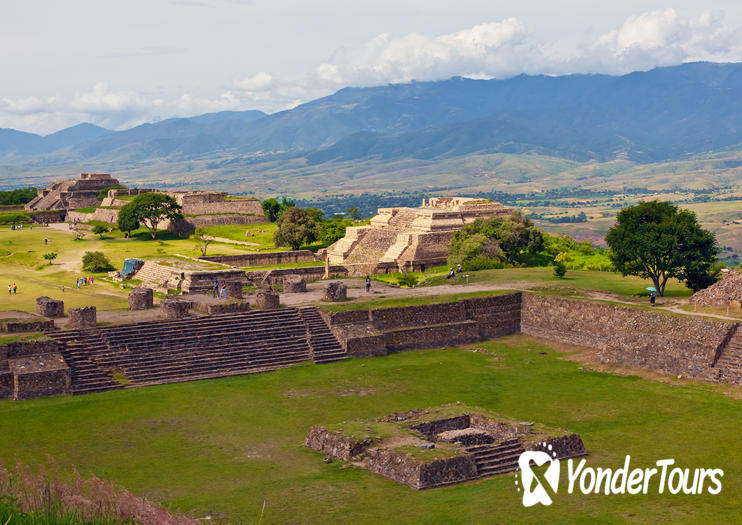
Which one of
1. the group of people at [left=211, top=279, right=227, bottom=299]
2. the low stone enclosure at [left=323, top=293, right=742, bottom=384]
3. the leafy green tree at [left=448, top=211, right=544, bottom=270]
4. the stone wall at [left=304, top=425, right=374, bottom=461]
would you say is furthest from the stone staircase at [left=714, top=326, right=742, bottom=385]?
the leafy green tree at [left=448, top=211, right=544, bottom=270]

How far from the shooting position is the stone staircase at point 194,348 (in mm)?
38656

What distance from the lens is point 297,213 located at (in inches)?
3024

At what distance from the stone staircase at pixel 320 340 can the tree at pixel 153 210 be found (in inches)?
1643

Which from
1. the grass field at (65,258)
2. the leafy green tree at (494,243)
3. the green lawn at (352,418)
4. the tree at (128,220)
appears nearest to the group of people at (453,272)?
the leafy green tree at (494,243)

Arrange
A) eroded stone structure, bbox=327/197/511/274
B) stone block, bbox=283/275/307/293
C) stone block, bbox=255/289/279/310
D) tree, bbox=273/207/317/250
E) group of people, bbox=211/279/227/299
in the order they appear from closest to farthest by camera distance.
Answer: stone block, bbox=255/289/279/310 < group of people, bbox=211/279/227/299 < stone block, bbox=283/275/307/293 < eroded stone structure, bbox=327/197/511/274 < tree, bbox=273/207/317/250

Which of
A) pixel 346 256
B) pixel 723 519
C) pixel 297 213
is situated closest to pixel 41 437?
pixel 723 519

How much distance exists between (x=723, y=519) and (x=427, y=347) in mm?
23729

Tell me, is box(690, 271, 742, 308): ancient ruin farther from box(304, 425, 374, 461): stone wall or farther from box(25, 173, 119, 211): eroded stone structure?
box(25, 173, 119, 211): eroded stone structure

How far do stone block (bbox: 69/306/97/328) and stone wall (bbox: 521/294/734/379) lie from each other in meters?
21.3

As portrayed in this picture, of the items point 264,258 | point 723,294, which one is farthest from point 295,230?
point 723,294

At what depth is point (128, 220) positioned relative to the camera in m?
83.4

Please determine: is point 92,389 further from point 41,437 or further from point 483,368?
point 483,368

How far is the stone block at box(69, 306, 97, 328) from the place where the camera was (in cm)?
4150

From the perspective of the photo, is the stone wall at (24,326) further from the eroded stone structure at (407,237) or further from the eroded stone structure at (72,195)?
the eroded stone structure at (72,195)
